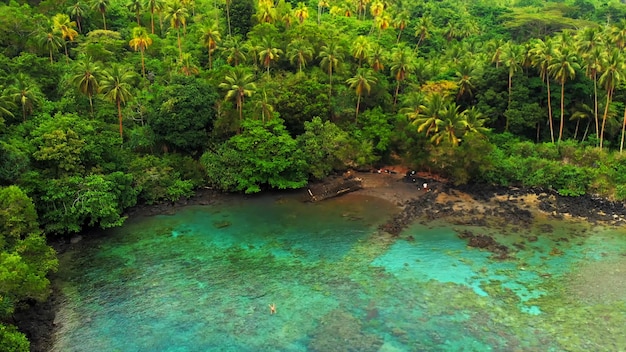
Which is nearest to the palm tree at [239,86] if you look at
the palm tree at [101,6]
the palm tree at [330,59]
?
the palm tree at [330,59]

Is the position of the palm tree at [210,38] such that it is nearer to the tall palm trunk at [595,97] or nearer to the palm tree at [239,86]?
the palm tree at [239,86]

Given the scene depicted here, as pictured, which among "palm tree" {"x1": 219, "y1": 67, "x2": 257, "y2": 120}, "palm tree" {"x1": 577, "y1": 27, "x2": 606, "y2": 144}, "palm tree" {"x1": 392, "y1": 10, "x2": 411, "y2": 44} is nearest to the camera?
"palm tree" {"x1": 219, "y1": 67, "x2": 257, "y2": 120}

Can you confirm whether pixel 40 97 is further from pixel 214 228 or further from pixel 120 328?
pixel 120 328

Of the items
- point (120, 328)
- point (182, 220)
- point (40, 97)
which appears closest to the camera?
point (120, 328)

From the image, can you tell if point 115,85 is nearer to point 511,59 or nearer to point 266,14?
point 266,14

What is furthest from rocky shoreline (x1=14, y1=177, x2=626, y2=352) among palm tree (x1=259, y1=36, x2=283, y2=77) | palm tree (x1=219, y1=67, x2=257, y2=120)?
palm tree (x1=259, y1=36, x2=283, y2=77)

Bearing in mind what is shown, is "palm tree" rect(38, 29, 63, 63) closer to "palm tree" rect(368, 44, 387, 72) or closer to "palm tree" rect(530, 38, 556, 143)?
"palm tree" rect(368, 44, 387, 72)

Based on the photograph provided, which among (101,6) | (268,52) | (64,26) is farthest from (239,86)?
(101,6)

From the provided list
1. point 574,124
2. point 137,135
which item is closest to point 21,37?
point 137,135
